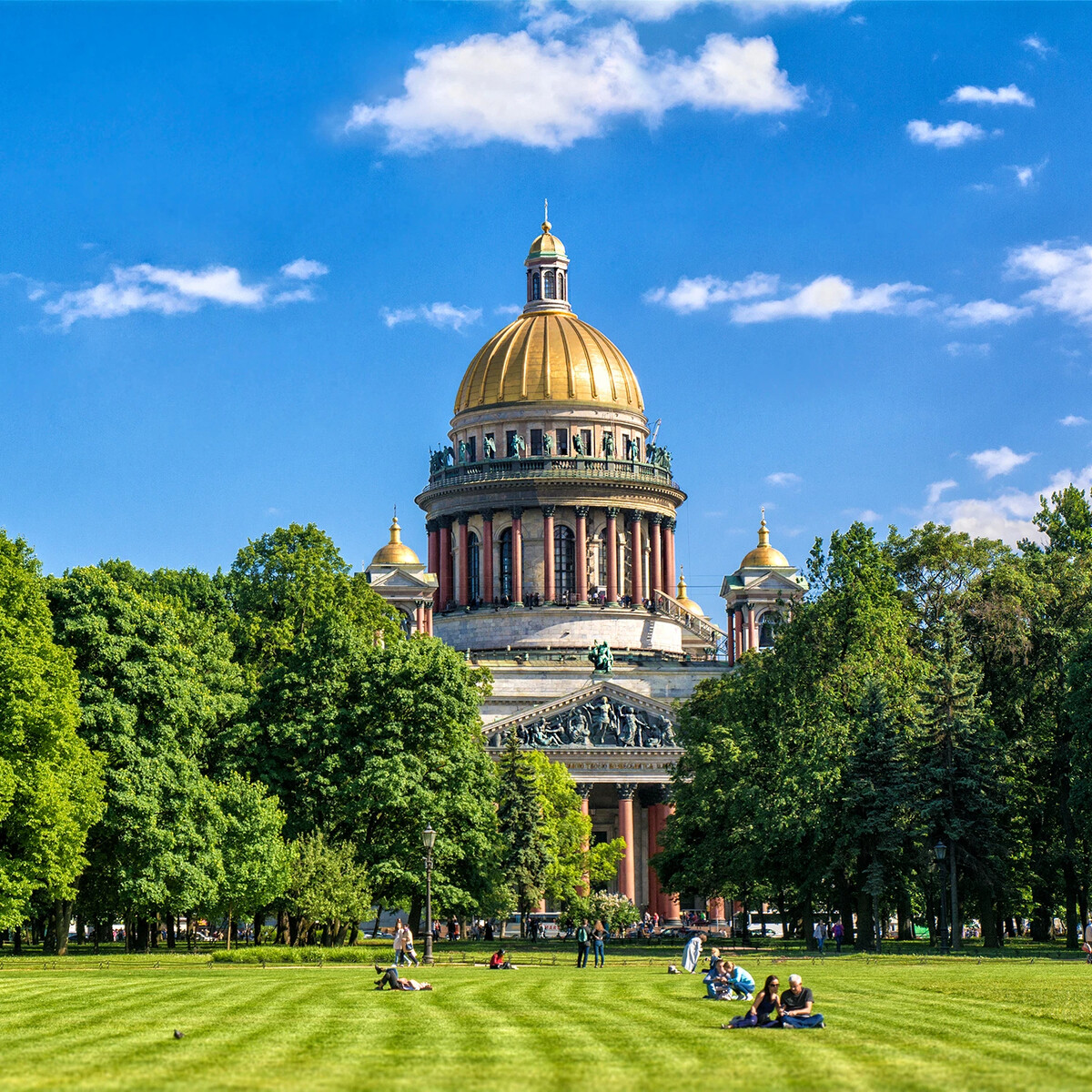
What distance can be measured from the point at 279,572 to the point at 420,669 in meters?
18.6

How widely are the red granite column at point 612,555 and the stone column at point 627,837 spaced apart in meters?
17.0

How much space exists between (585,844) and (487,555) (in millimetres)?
36512

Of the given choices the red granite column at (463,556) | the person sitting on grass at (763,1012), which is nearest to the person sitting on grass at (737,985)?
the person sitting on grass at (763,1012)

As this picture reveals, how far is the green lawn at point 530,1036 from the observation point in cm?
2619

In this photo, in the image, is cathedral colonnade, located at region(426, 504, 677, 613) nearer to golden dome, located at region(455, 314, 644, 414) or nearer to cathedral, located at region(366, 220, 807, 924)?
cathedral, located at region(366, 220, 807, 924)

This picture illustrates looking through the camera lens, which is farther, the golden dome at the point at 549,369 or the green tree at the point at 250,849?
the golden dome at the point at 549,369

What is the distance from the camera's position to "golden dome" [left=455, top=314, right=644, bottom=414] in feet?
456

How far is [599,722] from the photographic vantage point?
402 ft

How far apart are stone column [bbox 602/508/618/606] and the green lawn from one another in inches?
3496

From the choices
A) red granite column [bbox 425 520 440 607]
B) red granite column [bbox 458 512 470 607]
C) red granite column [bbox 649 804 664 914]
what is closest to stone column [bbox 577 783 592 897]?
red granite column [bbox 649 804 664 914]

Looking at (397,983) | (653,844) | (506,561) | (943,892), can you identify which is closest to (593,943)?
(943,892)

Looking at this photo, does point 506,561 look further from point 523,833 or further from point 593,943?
point 593,943

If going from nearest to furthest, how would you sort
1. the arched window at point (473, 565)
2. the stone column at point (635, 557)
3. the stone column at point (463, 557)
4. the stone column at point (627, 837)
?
the stone column at point (627, 837) < the stone column at point (463, 557) < the stone column at point (635, 557) < the arched window at point (473, 565)

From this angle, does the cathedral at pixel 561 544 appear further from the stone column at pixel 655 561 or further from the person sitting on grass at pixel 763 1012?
the person sitting on grass at pixel 763 1012
